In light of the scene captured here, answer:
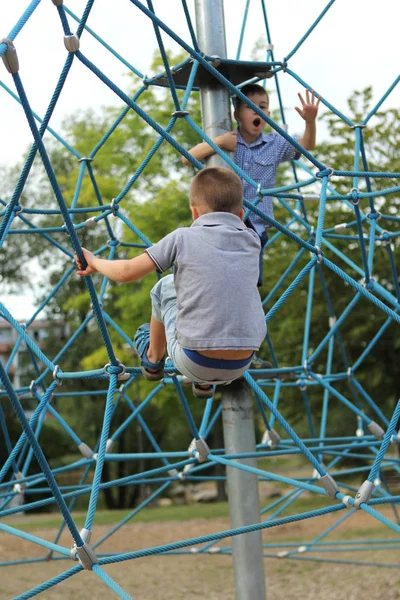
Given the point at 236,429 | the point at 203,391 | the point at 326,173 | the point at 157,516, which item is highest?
the point at 326,173

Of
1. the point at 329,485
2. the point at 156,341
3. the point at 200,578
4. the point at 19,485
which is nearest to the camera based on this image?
the point at 156,341

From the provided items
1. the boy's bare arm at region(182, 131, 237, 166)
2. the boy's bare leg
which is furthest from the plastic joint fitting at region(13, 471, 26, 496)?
the boy's bare leg

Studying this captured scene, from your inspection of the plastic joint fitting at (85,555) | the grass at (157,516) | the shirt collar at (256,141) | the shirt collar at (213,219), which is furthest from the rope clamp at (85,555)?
the grass at (157,516)

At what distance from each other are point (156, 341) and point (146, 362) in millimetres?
149

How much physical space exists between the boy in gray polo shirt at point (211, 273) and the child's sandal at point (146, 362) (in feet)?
1.37

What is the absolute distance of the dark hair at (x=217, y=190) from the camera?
2.86 meters

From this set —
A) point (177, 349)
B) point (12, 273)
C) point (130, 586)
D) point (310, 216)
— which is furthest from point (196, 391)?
point (12, 273)

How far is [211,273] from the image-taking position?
2.85 meters

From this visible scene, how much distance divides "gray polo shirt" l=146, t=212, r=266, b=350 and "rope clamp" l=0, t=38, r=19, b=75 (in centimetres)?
89

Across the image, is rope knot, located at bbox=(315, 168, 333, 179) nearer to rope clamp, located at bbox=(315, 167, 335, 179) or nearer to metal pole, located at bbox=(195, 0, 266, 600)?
rope clamp, located at bbox=(315, 167, 335, 179)

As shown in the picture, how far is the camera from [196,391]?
141 inches

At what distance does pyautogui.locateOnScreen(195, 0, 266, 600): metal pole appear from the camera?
16.0ft

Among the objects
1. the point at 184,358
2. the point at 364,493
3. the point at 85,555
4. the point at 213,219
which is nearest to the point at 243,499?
the point at 364,493

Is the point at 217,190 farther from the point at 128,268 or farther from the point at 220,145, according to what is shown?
the point at 220,145
